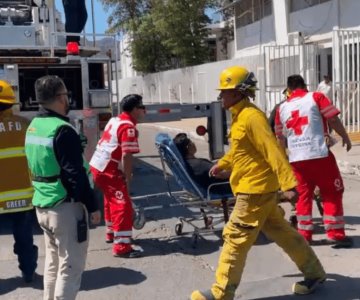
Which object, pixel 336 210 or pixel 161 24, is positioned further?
pixel 161 24

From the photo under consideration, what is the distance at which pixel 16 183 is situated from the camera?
5.39 metres

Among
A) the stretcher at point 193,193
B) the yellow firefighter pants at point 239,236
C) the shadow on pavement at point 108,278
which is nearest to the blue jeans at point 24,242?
the shadow on pavement at point 108,278

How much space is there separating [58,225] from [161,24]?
31335 mm

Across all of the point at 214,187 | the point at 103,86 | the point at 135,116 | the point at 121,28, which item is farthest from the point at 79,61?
the point at 121,28

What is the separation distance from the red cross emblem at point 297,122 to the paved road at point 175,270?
3.91 feet

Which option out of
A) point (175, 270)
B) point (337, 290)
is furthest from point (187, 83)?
point (337, 290)

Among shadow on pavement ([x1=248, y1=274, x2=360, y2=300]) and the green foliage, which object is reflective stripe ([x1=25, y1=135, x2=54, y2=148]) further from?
the green foliage

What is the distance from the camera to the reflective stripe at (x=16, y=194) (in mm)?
5321

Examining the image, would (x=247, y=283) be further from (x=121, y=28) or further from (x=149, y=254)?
(x=121, y=28)

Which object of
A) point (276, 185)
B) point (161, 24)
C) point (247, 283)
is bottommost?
point (247, 283)

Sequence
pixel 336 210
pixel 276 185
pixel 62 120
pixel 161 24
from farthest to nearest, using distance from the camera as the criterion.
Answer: pixel 161 24, pixel 336 210, pixel 276 185, pixel 62 120

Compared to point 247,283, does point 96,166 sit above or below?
above

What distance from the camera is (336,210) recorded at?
239 inches

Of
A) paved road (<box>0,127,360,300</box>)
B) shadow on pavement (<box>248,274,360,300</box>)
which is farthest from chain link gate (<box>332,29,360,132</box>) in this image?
shadow on pavement (<box>248,274,360,300</box>)
